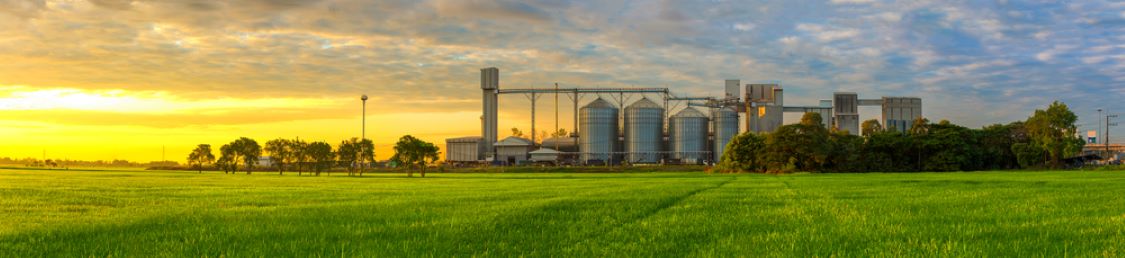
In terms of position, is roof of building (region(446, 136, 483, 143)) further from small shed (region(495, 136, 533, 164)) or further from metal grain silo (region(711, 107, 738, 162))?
metal grain silo (region(711, 107, 738, 162))

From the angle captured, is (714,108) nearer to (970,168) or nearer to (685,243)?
(970,168)

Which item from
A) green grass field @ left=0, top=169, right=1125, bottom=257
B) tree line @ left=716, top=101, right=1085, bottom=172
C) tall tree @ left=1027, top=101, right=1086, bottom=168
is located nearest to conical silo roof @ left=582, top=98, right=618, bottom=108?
tree line @ left=716, top=101, right=1085, bottom=172

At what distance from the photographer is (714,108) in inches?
6762

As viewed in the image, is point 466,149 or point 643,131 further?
point 466,149

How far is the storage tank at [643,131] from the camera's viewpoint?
16988 centimetres

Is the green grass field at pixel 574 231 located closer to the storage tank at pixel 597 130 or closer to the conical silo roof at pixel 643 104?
the storage tank at pixel 597 130

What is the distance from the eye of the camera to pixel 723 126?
16675cm

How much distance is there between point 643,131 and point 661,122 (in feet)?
14.5

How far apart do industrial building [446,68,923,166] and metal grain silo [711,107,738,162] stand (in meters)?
0.20

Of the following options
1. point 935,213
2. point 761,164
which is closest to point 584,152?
point 761,164

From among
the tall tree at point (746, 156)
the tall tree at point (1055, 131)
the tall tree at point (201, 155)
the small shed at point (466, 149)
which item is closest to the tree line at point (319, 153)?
Answer: the tall tree at point (201, 155)

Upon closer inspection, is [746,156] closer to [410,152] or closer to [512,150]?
[410,152]

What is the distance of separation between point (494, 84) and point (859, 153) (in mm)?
82491

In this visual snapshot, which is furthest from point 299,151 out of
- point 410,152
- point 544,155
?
point 544,155
